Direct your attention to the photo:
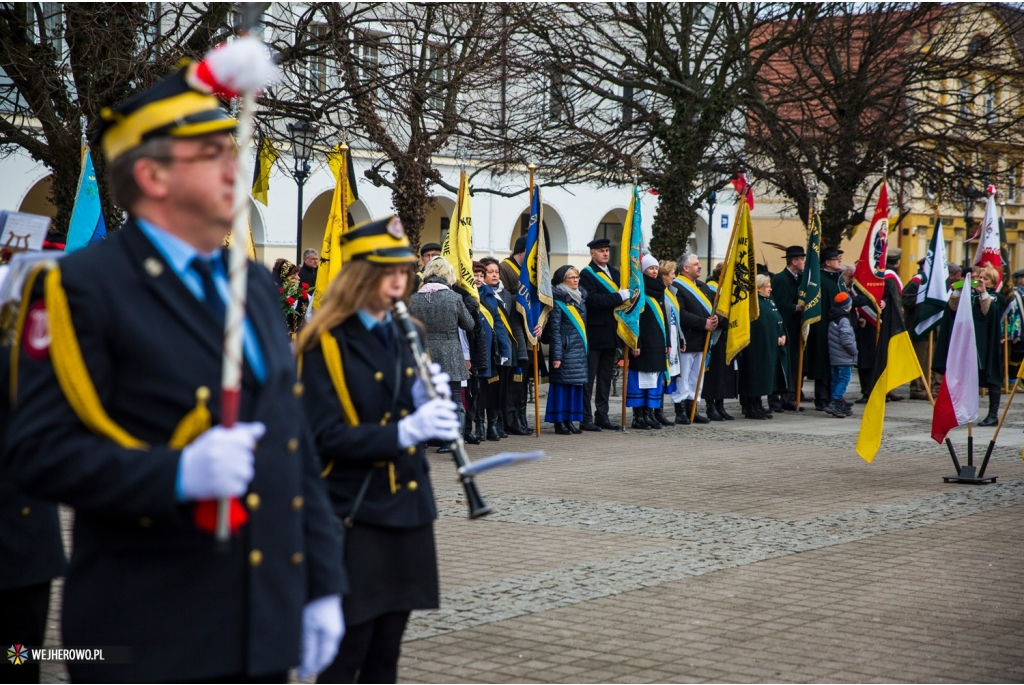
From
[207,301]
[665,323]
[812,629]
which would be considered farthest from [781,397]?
[207,301]

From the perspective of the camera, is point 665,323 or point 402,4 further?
point 402,4

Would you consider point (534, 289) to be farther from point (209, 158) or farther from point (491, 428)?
point (209, 158)

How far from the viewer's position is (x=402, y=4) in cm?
1850

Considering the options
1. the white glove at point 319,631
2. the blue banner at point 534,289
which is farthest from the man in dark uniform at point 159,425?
the blue banner at point 534,289

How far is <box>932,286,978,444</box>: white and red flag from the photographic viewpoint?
37.0ft

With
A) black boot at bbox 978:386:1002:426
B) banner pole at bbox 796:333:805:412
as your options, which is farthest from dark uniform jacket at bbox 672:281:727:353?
black boot at bbox 978:386:1002:426

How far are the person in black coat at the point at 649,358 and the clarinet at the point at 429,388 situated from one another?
11.6 m

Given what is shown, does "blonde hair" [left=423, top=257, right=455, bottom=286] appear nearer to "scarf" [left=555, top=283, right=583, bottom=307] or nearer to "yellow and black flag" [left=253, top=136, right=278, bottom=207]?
"scarf" [left=555, top=283, right=583, bottom=307]

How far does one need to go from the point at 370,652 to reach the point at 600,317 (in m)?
11.6

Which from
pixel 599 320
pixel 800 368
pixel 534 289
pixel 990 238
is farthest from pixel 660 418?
pixel 990 238

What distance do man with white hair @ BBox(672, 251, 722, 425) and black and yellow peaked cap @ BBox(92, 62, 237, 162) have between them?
14235 mm

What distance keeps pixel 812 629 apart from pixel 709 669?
95 centimetres

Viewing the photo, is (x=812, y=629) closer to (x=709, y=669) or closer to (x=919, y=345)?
(x=709, y=669)

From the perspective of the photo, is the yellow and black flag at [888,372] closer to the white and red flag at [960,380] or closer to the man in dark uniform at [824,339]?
the white and red flag at [960,380]
